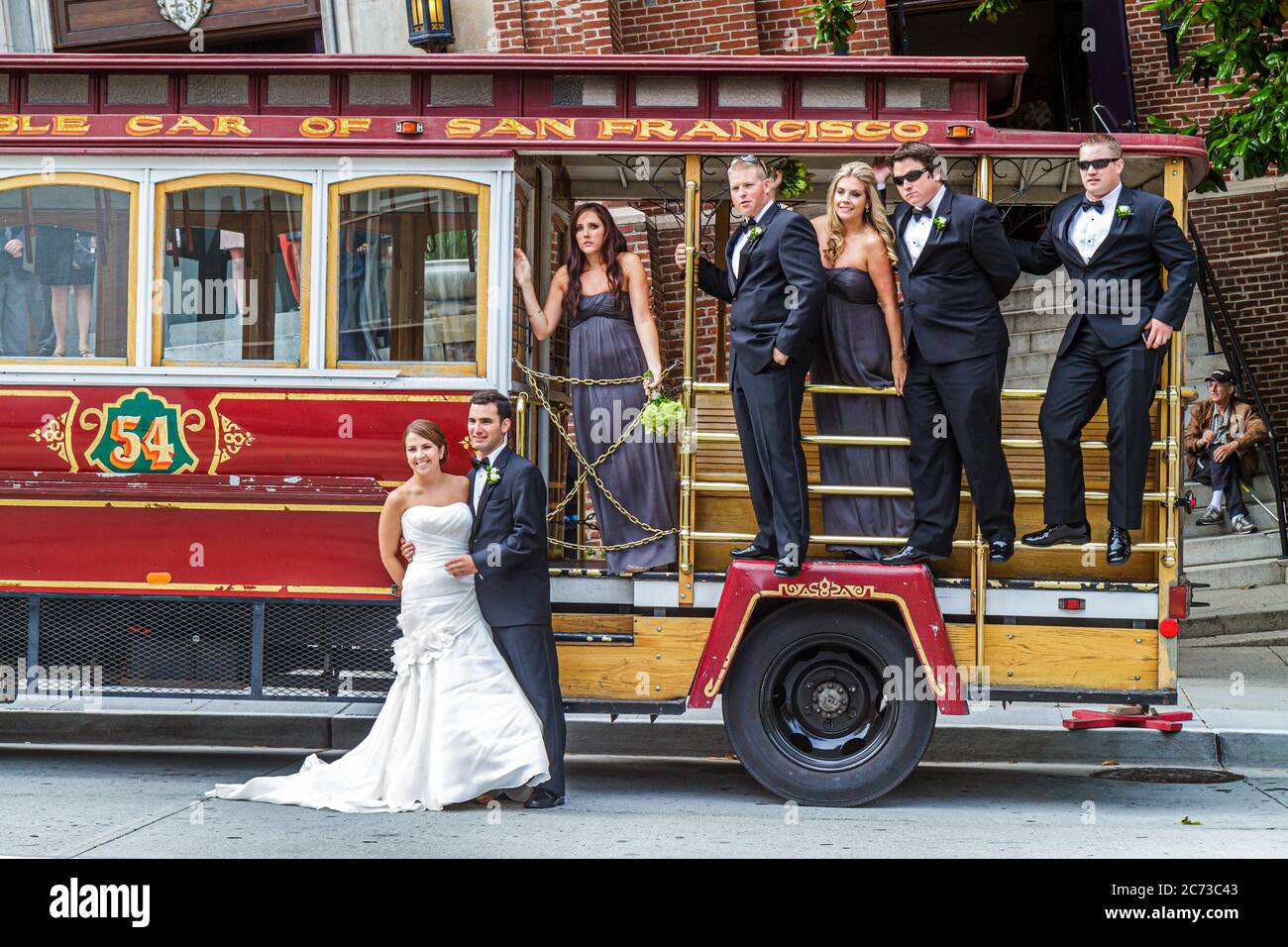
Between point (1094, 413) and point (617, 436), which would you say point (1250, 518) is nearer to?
point (1094, 413)

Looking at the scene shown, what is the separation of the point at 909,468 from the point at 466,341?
2.32 meters

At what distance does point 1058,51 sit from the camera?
18766mm

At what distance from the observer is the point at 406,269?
25.6 ft

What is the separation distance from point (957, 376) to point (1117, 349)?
74 cm

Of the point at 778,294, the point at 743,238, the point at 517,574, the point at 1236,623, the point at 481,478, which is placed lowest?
the point at 1236,623

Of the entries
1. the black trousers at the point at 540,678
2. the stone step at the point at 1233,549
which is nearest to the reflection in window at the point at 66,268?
the black trousers at the point at 540,678

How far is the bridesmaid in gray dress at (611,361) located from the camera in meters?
7.63

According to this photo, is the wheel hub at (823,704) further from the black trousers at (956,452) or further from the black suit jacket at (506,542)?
the black suit jacket at (506,542)

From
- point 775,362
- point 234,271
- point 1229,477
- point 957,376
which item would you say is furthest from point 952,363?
point 1229,477

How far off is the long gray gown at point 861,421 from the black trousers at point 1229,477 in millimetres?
7854

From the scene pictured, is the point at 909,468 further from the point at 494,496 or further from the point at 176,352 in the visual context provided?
the point at 176,352

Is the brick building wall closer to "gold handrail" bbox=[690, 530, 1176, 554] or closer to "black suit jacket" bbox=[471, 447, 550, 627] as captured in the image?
"gold handrail" bbox=[690, 530, 1176, 554]

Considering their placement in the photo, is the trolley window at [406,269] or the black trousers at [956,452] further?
the trolley window at [406,269]

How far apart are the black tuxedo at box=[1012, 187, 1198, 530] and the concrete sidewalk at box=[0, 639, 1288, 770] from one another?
8.31 ft
